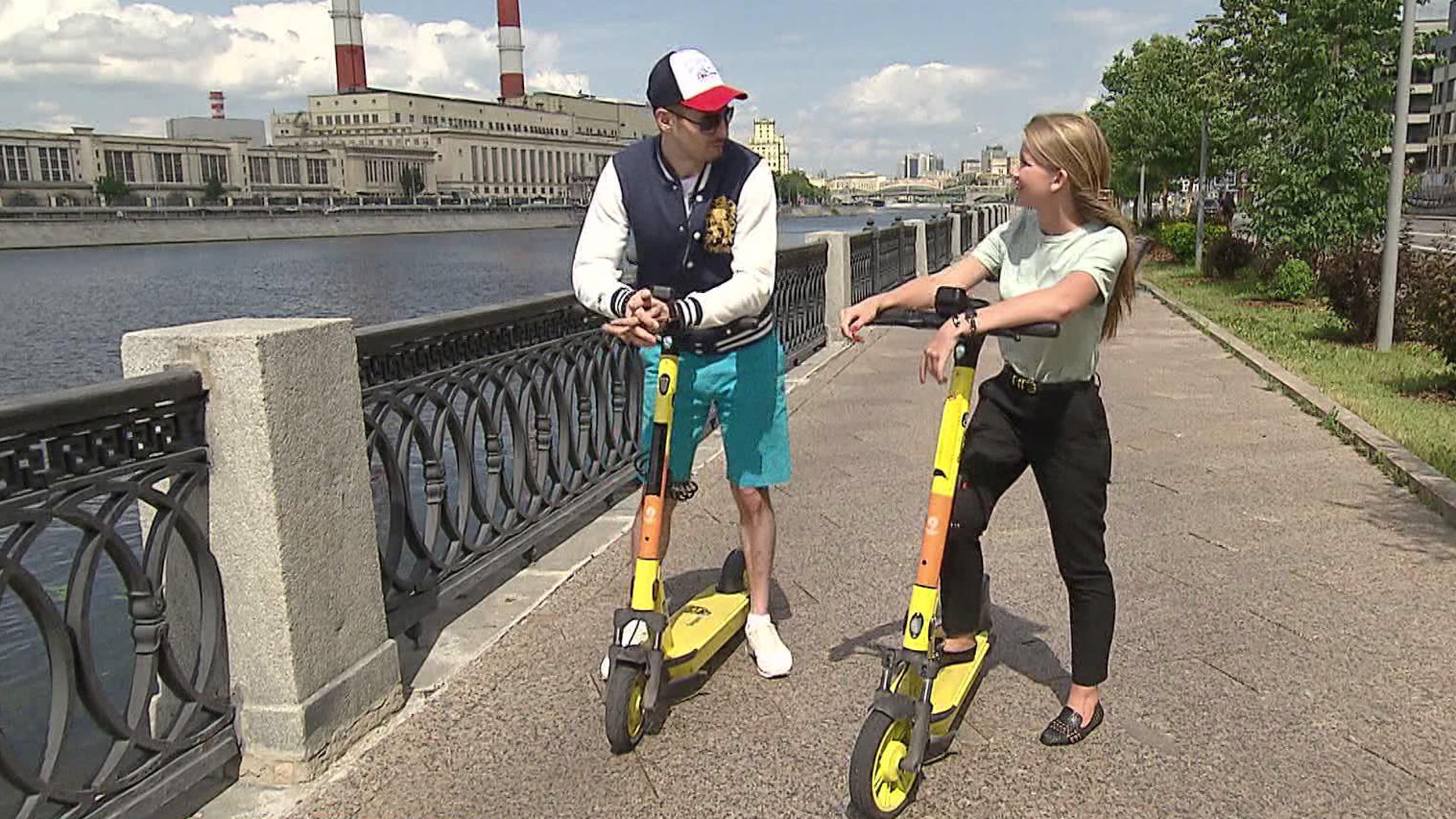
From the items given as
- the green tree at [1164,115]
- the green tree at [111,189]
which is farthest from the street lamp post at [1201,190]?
the green tree at [111,189]

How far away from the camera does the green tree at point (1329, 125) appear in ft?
48.5

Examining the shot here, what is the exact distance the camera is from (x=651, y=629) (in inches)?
134

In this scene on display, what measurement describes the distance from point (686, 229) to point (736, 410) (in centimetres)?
61

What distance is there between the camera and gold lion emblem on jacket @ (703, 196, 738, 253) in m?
3.49

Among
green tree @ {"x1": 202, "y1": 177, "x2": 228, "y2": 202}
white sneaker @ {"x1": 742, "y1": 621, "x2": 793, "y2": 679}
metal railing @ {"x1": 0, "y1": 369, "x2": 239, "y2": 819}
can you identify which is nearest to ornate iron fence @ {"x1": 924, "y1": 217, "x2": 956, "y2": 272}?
white sneaker @ {"x1": 742, "y1": 621, "x2": 793, "y2": 679}

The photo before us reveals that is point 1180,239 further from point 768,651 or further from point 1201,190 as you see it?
point 768,651

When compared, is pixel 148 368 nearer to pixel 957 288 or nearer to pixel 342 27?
pixel 957 288

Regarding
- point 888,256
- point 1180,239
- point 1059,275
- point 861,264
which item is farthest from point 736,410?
point 1180,239

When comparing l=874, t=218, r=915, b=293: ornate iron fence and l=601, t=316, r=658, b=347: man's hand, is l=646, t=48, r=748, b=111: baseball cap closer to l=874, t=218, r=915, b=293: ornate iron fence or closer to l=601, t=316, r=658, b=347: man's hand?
l=601, t=316, r=658, b=347: man's hand

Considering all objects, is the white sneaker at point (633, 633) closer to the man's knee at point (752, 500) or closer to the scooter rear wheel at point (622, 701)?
the scooter rear wheel at point (622, 701)

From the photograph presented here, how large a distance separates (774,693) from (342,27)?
166083mm

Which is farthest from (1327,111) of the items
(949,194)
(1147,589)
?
(949,194)

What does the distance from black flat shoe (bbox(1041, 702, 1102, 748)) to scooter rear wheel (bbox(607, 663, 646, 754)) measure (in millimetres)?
1189

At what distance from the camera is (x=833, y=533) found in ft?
18.7
